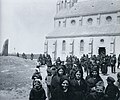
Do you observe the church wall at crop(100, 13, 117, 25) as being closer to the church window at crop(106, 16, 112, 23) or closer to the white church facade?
the white church facade

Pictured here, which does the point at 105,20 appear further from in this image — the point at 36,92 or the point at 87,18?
the point at 36,92

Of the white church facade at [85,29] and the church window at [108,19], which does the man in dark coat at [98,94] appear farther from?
the church window at [108,19]

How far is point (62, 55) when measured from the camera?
34750mm

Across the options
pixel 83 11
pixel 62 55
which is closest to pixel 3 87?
pixel 62 55

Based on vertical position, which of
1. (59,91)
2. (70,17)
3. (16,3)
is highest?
(70,17)

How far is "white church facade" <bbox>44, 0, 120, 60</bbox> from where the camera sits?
3009 cm

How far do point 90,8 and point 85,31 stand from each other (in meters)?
5.25

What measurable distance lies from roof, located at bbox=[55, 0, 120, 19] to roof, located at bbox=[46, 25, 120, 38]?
8.34ft

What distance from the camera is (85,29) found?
113ft

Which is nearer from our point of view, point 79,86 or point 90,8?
point 79,86

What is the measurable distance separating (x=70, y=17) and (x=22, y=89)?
2813 centimetres

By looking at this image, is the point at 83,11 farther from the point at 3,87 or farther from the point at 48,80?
the point at 48,80

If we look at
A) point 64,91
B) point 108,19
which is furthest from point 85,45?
point 64,91

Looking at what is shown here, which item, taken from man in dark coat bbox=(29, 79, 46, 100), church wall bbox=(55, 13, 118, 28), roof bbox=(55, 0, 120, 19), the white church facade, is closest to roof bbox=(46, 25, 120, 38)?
the white church facade
